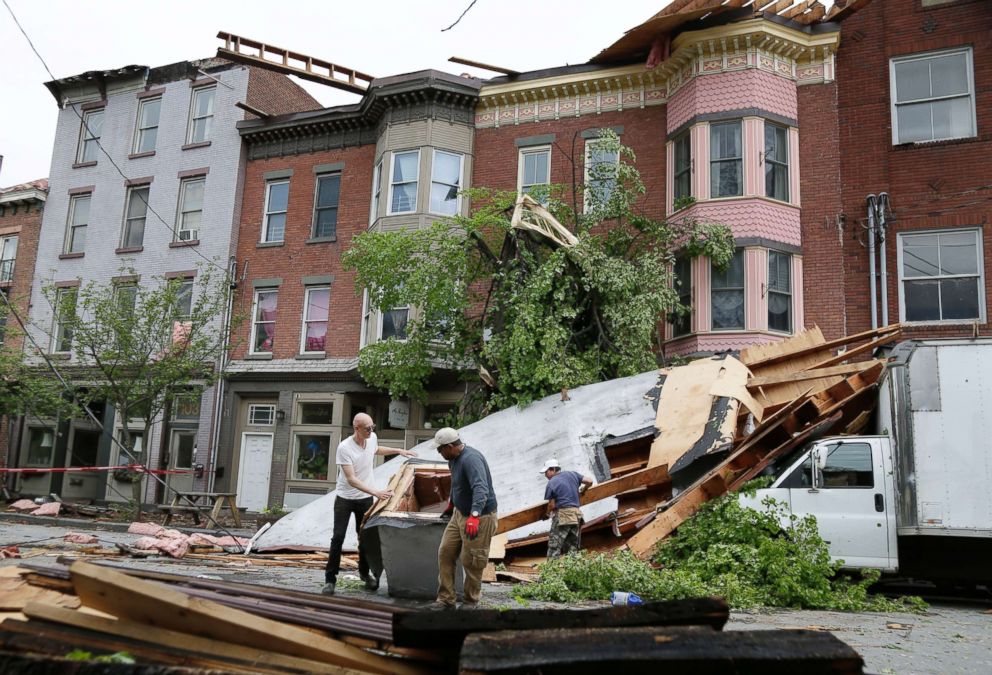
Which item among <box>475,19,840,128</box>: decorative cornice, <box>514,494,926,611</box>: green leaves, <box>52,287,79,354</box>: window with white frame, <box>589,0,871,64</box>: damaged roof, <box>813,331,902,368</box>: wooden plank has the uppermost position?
<box>589,0,871,64</box>: damaged roof

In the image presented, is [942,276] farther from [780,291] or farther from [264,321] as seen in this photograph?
[264,321]

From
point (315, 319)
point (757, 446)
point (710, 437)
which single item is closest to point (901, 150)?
point (757, 446)

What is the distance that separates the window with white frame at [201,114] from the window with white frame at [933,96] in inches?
771

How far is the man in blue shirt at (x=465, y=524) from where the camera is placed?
24.9 feet

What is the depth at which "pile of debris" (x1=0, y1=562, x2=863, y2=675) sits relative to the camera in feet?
10.9

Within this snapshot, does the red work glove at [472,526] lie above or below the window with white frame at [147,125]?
below

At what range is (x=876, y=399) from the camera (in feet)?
38.8

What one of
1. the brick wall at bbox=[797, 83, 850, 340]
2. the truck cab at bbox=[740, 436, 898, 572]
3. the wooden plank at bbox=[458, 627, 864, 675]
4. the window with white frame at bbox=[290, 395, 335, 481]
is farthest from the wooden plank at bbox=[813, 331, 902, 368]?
the window with white frame at bbox=[290, 395, 335, 481]

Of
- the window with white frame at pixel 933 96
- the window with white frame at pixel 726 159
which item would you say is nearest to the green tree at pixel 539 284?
the window with white frame at pixel 726 159

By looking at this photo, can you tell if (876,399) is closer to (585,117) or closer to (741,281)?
(741,281)

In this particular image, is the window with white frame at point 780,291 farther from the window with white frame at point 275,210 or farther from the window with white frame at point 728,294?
the window with white frame at point 275,210

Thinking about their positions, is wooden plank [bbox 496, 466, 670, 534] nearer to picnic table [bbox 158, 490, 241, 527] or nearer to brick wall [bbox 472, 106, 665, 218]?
picnic table [bbox 158, 490, 241, 527]

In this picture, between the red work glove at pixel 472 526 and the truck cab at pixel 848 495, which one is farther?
the truck cab at pixel 848 495

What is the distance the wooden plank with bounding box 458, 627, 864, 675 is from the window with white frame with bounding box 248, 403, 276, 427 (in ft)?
68.2
